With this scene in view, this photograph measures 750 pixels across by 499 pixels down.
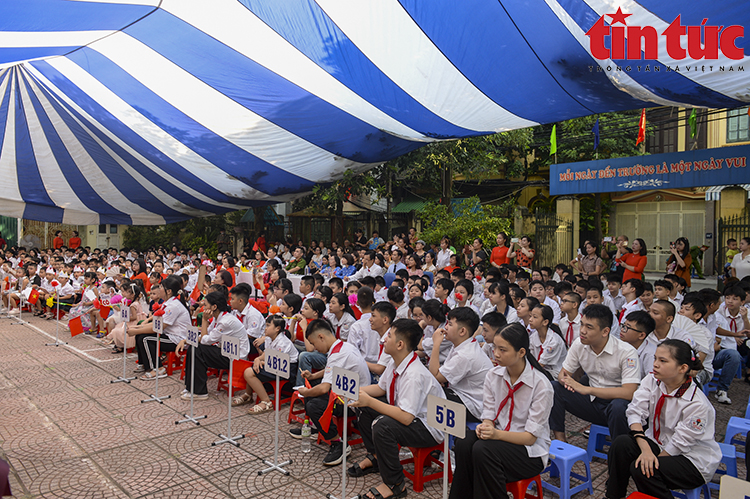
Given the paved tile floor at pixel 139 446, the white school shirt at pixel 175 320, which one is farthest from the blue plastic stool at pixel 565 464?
the white school shirt at pixel 175 320

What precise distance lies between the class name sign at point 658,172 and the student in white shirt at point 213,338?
7.19m

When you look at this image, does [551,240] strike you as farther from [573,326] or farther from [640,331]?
[640,331]

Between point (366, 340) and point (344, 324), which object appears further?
point (344, 324)

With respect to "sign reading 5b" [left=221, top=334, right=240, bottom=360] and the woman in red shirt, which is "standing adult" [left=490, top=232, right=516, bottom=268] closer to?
the woman in red shirt

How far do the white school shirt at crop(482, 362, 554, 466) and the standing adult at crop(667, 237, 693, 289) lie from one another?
5812 mm

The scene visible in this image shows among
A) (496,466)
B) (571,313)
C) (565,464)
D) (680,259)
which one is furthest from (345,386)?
(680,259)

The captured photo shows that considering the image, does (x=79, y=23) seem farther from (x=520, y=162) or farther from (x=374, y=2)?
(x=520, y=162)

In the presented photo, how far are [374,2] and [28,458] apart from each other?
5.27m

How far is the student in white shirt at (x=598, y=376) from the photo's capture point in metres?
3.62

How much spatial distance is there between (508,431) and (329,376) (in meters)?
1.51

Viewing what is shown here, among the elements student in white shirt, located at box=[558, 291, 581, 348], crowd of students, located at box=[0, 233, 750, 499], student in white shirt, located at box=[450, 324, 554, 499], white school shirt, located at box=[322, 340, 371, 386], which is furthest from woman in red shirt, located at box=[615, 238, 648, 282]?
student in white shirt, located at box=[450, 324, 554, 499]

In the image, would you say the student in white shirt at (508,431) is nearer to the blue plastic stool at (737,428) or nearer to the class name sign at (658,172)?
the blue plastic stool at (737,428)

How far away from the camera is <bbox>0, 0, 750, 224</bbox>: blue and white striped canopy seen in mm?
4777

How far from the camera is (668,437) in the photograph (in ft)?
9.84
